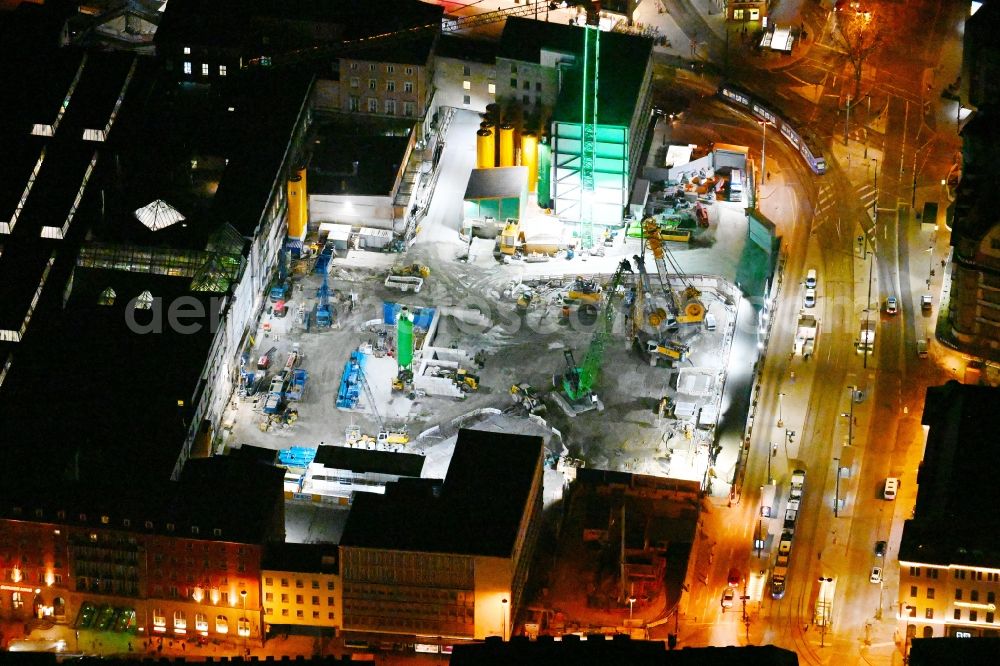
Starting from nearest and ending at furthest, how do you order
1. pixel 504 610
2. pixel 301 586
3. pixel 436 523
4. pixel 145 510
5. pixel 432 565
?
pixel 432 565 < pixel 436 523 < pixel 504 610 < pixel 145 510 < pixel 301 586

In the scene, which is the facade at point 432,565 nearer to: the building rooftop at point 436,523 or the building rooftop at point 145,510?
the building rooftop at point 436,523

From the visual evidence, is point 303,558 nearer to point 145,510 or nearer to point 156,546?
point 156,546

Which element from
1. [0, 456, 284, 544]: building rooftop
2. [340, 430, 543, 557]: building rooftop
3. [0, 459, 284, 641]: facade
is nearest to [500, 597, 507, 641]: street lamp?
[340, 430, 543, 557]: building rooftop

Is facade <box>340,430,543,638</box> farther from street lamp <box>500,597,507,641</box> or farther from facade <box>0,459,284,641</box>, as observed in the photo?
facade <box>0,459,284,641</box>

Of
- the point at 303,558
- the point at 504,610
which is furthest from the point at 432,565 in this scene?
the point at 303,558

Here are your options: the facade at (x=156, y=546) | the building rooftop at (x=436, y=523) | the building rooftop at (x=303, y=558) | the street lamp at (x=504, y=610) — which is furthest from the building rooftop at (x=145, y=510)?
the street lamp at (x=504, y=610)

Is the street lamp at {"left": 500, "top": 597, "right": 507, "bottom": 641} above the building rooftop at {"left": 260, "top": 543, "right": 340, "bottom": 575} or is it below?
below
